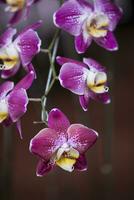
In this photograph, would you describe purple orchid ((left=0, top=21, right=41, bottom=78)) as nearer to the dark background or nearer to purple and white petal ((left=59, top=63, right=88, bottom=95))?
purple and white petal ((left=59, top=63, right=88, bottom=95))

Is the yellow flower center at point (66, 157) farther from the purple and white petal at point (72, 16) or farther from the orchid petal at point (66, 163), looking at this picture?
the purple and white petal at point (72, 16)

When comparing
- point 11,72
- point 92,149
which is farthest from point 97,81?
point 92,149

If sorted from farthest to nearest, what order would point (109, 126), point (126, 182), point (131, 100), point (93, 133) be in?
point (131, 100), point (126, 182), point (109, 126), point (93, 133)

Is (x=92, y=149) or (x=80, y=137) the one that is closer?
(x=80, y=137)

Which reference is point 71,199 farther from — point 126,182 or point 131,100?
point 131,100

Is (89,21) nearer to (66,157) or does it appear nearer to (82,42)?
(82,42)

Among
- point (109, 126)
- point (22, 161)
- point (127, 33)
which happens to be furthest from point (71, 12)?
point (127, 33)

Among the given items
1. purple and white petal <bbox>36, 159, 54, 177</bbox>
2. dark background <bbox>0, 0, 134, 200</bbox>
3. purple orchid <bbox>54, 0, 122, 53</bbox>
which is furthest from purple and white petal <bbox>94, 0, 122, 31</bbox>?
dark background <bbox>0, 0, 134, 200</bbox>

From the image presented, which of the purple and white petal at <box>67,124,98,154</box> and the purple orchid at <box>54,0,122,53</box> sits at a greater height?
the purple orchid at <box>54,0,122,53</box>
